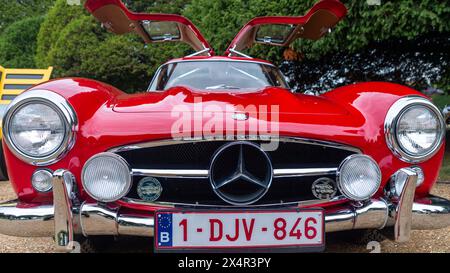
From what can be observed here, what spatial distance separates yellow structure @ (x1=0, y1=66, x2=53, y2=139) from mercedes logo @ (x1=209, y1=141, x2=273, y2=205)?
4956 millimetres

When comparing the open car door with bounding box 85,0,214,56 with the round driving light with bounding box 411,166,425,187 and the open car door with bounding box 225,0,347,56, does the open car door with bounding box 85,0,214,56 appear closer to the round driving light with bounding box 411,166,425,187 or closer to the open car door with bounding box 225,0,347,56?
the open car door with bounding box 225,0,347,56

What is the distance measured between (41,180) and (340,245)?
166cm

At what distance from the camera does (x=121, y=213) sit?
1980mm

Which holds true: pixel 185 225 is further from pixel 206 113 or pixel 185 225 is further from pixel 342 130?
pixel 342 130

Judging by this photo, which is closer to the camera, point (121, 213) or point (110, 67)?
point (121, 213)

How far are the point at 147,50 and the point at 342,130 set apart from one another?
51.0 ft

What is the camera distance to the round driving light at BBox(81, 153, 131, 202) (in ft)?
6.45

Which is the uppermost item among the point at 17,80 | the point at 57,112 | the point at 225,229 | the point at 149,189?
the point at 17,80

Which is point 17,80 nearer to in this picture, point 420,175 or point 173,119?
point 173,119

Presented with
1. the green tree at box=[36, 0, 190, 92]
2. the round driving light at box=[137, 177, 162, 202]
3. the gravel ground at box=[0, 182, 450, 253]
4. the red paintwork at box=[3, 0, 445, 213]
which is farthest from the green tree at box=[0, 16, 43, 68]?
the round driving light at box=[137, 177, 162, 202]

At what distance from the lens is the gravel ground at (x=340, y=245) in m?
2.66

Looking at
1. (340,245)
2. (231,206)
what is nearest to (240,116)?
(231,206)

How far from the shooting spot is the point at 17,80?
652 centimetres

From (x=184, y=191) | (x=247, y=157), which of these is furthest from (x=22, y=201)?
(x=247, y=157)
